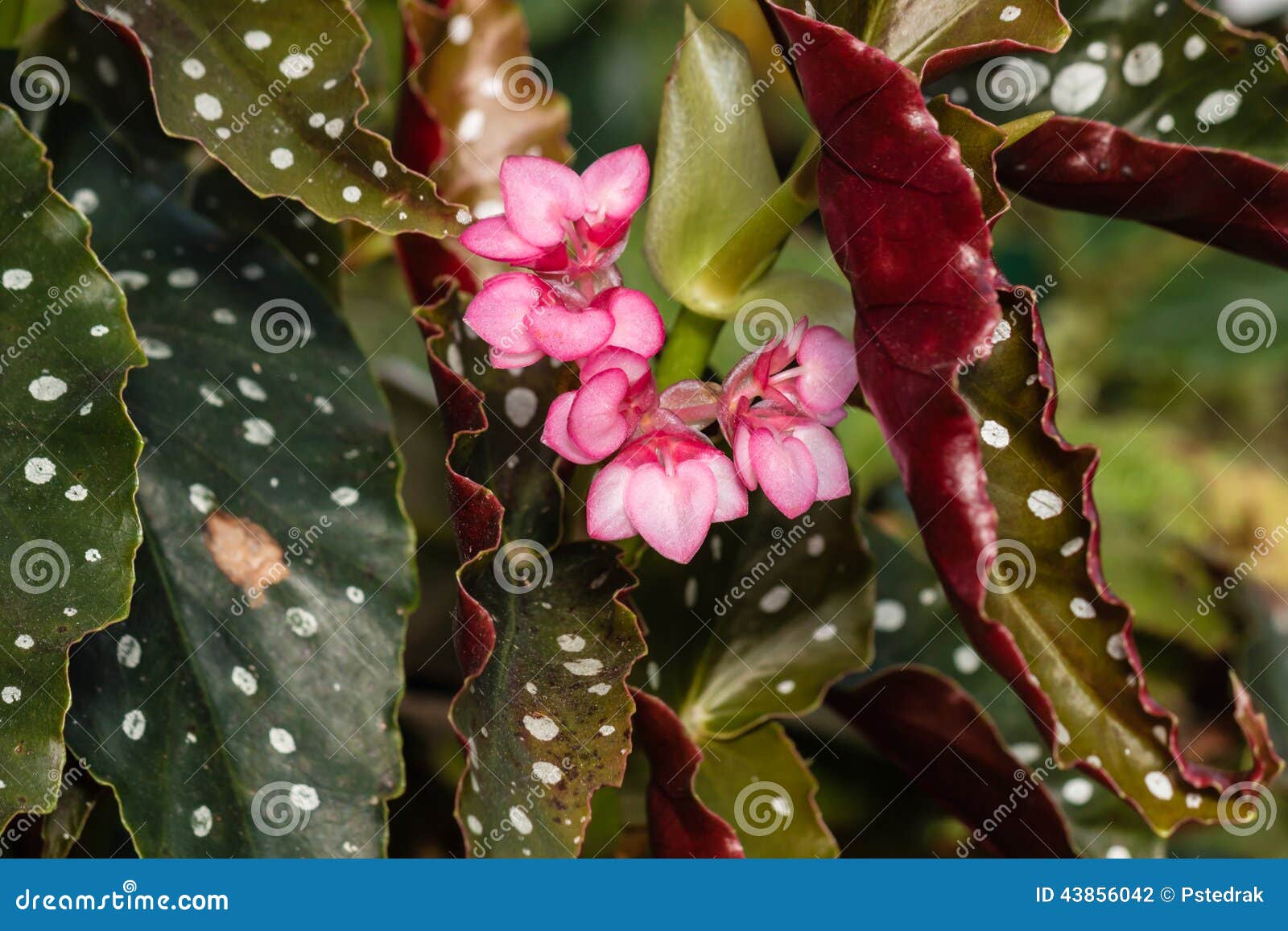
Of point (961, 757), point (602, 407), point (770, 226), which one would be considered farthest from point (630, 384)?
point (961, 757)

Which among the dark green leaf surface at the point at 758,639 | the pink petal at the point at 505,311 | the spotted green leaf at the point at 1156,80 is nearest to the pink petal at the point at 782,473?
the pink petal at the point at 505,311

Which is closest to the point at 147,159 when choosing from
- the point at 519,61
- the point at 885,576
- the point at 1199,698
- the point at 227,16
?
the point at 227,16

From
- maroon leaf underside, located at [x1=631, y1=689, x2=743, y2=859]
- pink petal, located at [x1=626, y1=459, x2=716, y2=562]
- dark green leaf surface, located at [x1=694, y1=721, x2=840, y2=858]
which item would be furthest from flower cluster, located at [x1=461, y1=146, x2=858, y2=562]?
dark green leaf surface, located at [x1=694, y1=721, x2=840, y2=858]

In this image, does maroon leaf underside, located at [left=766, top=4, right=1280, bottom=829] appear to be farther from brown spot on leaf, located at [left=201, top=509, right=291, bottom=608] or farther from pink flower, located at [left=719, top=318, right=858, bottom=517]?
brown spot on leaf, located at [left=201, top=509, right=291, bottom=608]

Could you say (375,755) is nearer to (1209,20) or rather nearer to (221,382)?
(221,382)

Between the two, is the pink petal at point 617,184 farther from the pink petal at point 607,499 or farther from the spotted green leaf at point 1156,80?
the spotted green leaf at point 1156,80

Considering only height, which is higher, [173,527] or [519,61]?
[519,61]
